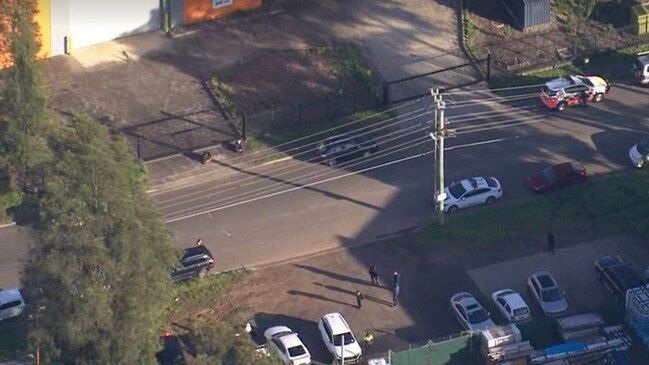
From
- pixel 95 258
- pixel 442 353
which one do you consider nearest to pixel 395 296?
pixel 442 353

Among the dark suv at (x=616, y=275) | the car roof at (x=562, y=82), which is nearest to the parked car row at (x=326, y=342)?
the dark suv at (x=616, y=275)

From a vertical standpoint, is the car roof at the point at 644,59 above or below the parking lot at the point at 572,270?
above

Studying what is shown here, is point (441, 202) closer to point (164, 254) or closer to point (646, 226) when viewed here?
point (646, 226)

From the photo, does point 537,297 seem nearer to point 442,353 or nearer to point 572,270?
point 572,270

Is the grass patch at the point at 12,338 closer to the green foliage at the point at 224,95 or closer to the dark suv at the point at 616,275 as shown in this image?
the green foliage at the point at 224,95

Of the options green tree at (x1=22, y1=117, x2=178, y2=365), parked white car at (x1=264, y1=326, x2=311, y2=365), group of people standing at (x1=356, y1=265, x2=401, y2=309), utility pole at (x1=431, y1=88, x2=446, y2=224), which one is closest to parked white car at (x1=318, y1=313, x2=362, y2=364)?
parked white car at (x1=264, y1=326, x2=311, y2=365)

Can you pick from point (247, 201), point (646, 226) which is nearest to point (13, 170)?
point (247, 201)

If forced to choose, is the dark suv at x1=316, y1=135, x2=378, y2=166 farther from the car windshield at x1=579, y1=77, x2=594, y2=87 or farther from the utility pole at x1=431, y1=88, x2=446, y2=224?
the car windshield at x1=579, y1=77, x2=594, y2=87
